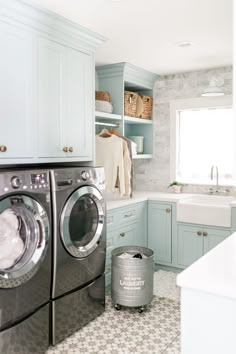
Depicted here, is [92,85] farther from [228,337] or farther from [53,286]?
[228,337]

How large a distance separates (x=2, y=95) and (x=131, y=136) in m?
2.73

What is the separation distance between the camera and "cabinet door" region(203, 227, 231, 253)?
379 cm

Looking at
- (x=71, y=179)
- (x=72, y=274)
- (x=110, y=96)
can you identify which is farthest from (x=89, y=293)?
(x=110, y=96)

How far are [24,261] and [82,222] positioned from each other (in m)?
0.60

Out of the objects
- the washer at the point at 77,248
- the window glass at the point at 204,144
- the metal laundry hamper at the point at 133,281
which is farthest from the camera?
the window glass at the point at 204,144

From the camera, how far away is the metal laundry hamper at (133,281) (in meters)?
3.04

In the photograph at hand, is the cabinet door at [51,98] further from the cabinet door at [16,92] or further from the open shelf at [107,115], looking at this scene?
the open shelf at [107,115]

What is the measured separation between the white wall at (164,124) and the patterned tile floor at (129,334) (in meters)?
1.96

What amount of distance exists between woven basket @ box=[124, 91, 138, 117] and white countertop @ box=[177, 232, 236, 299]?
2887mm

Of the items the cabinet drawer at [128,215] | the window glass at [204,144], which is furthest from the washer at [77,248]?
the window glass at [204,144]

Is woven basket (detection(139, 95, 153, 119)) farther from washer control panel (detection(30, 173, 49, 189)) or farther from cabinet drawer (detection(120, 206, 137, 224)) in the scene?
washer control panel (detection(30, 173, 49, 189))

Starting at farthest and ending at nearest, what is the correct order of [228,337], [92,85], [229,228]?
[229,228], [92,85], [228,337]

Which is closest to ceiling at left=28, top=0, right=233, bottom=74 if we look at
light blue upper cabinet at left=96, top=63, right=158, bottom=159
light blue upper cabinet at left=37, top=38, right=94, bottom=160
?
light blue upper cabinet at left=96, top=63, right=158, bottom=159

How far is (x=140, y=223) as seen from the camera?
408cm
